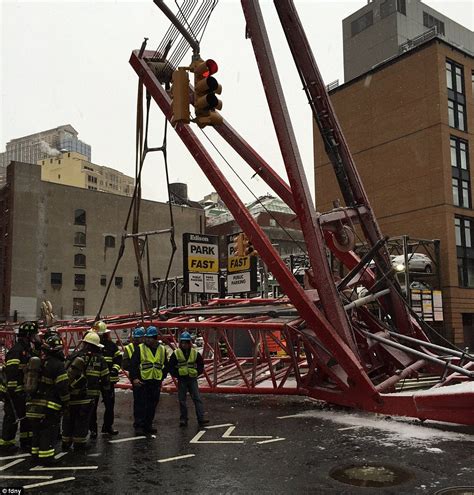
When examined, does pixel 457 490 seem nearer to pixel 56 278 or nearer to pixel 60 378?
pixel 60 378

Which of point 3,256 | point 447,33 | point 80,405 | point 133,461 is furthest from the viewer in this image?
point 3,256

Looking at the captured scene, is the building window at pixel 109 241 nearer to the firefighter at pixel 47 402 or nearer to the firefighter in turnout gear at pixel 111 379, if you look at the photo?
the firefighter in turnout gear at pixel 111 379

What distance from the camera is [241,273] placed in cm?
2353

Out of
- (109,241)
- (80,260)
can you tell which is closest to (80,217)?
(109,241)

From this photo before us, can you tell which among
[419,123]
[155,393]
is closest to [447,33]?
[419,123]

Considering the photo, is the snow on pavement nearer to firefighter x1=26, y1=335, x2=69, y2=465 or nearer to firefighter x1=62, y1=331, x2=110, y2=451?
firefighter x1=62, y1=331, x2=110, y2=451

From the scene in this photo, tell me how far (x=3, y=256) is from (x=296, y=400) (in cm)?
4905

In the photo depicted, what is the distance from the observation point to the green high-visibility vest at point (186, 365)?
10188 mm

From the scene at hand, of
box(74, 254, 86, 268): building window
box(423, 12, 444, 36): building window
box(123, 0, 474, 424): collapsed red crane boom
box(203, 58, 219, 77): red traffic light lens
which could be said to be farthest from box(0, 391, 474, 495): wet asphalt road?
box(74, 254, 86, 268): building window

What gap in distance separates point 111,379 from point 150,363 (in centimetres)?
74

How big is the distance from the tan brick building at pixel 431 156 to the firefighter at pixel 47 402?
102ft

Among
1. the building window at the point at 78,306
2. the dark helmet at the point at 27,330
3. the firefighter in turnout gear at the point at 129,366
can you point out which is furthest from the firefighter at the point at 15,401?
the building window at the point at 78,306

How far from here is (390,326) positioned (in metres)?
12.2

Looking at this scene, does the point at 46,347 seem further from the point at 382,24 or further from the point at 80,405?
the point at 382,24
